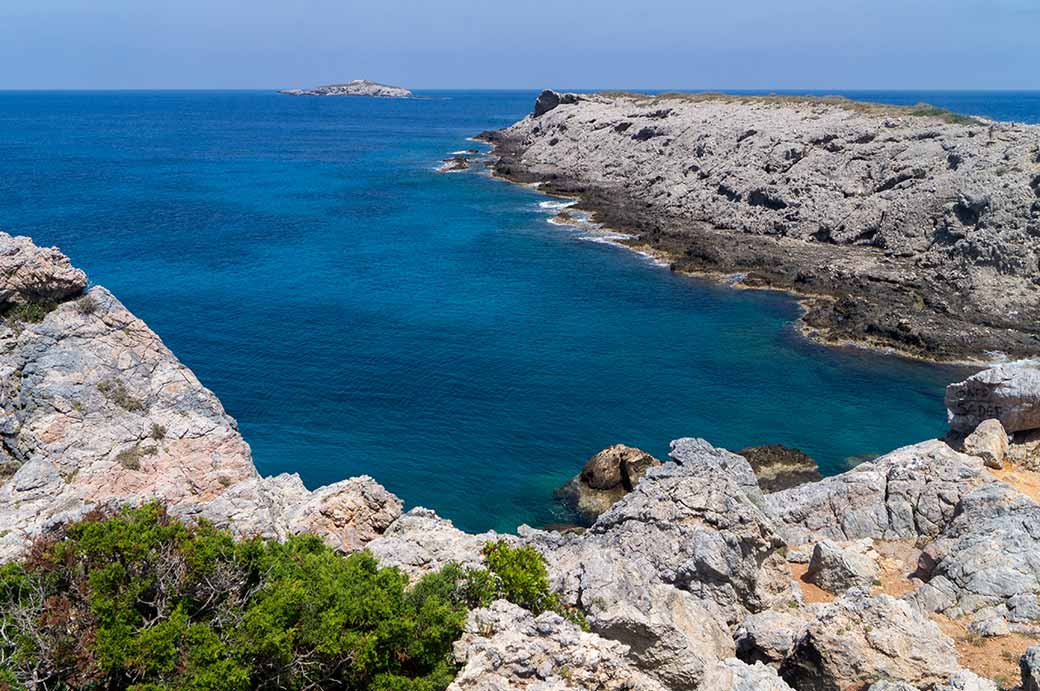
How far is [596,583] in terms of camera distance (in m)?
19.6

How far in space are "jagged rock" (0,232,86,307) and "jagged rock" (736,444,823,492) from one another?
33360 millimetres

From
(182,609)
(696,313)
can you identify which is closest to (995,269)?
(696,313)

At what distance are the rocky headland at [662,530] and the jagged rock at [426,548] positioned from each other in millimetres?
88

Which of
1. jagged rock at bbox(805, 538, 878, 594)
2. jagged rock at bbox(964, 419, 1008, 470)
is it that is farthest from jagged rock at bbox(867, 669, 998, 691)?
jagged rock at bbox(964, 419, 1008, 470)

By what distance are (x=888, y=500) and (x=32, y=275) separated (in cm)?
3474

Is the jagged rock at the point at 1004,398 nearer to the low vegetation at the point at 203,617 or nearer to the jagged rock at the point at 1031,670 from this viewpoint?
the jagged rock at the point at 1031,670

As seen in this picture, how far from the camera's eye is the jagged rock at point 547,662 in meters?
15.1

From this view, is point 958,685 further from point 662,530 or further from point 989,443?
point 989,443

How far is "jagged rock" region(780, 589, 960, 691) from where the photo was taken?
58.2 ft

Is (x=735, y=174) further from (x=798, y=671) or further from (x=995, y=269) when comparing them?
(x=798, y=671)

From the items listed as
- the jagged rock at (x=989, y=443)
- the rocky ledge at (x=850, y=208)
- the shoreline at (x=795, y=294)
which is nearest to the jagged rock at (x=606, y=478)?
the jagged rock at (x=989, y=443)

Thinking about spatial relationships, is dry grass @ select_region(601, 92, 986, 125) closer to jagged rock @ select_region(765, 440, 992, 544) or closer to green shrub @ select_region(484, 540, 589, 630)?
jagged rock @ select_region(765, 440, 992, 544)

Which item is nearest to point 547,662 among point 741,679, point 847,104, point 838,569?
point 741,679

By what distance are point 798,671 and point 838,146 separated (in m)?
89.3
